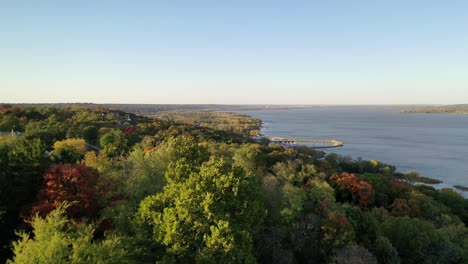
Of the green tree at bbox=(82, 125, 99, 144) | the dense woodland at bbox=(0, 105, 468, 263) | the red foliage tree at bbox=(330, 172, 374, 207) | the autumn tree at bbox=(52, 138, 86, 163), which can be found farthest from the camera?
the green tree at bbox=(82, 125, 99, 144)

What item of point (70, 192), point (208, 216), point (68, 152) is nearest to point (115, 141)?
point (68, 152)

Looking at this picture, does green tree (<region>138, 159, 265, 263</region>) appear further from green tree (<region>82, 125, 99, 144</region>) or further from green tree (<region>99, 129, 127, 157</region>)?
green tree (<region>82, 125, 99, 144</region>)

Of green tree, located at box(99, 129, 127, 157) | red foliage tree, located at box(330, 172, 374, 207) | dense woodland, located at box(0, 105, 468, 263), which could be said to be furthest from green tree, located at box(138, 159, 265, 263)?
green tree, located at box(99, 129, 127, 157)

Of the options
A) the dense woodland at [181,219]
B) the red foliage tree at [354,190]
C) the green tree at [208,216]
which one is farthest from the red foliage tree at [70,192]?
the red foliage tree at [354,190]

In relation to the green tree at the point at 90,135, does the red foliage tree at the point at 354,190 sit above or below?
below

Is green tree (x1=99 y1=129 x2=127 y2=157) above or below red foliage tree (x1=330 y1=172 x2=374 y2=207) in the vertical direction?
above

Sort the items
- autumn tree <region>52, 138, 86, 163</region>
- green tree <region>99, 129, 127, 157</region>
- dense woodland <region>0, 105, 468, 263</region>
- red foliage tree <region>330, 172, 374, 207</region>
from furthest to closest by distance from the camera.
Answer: green tree <region>99, 129, 127, 157</region>
red foliage tree <region>330, 172, 374, 207</region>
autumn tree <region>52, 138, 86, 163</region>
dense woodland <region>0, 105, 468, 263</region>

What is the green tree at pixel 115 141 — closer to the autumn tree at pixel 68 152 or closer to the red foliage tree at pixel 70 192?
the autumn tree at pixel 68 152
